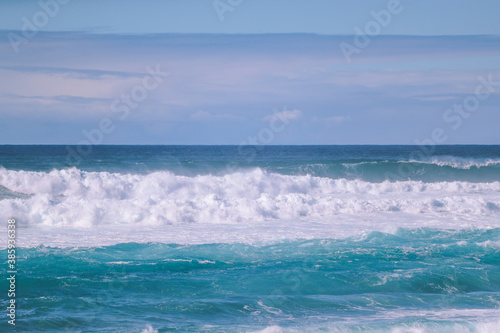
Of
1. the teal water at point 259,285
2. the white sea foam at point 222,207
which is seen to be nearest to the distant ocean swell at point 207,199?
the white sea foam at point 222,207

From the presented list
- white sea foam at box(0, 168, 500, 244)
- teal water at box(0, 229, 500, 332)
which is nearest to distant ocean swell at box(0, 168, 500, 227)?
white sea foam at box(0, 168, 500, 244)

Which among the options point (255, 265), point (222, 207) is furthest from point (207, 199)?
point (255, 265)

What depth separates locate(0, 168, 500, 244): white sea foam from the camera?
52.7 feet

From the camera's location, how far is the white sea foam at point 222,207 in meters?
16.1

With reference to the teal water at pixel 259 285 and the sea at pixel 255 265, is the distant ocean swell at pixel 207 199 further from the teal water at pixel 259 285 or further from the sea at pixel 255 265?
the teal water at pixel 259 285

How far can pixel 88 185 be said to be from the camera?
24172mm

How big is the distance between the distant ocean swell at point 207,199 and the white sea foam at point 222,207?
31mm

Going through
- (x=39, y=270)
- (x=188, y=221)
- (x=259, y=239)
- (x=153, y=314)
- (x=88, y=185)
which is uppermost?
(x=88, y=185)

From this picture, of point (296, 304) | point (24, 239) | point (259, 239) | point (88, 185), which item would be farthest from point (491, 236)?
point (88, 185)

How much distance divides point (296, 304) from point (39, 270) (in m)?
5.57

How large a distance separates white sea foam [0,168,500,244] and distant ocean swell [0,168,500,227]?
0.10ft

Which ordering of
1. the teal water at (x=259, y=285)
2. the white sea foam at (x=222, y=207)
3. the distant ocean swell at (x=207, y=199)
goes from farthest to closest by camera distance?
the distant ocean swell at (x=207, y=199), the white sea foam at (x=222, y=207), the teal water at (x=259, y=285)

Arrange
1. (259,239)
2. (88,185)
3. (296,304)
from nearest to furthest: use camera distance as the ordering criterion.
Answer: (296,304) < (259,239) < (88,185)

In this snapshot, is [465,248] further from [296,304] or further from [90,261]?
[90,261]
